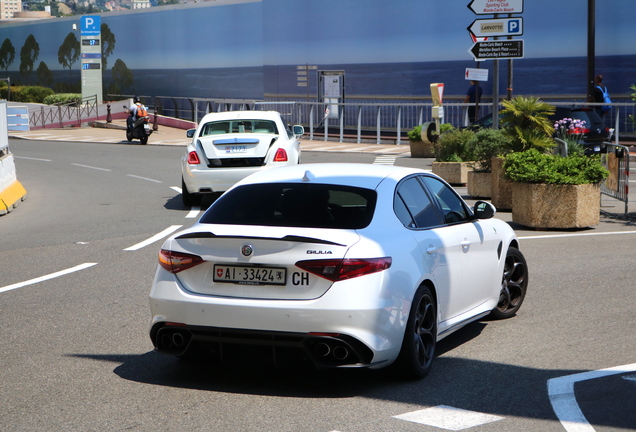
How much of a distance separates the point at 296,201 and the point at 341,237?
2.09 feet

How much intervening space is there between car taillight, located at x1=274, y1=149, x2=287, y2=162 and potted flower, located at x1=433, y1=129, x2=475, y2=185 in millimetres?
4456

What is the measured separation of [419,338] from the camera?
570 cm

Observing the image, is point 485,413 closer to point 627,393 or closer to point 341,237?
point 627,393

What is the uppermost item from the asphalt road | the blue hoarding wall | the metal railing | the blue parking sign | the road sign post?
the blue parking sign

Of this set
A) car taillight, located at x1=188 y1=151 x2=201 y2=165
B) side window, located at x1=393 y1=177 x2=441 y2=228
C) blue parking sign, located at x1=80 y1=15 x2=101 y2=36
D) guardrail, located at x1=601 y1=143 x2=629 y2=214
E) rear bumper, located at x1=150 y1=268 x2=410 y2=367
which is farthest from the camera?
blue parking sign, located at x1=80 y1=15 x2=101 y2=36

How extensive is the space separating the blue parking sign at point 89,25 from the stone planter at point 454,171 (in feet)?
105

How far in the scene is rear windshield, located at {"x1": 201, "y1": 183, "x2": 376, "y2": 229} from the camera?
18.5 feet

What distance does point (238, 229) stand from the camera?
552cm

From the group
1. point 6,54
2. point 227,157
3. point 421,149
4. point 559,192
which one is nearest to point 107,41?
point 6,54

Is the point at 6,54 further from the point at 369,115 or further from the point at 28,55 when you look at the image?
the point at 369,115

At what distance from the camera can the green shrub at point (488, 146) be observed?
1578cm

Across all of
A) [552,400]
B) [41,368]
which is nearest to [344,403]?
[552,400]

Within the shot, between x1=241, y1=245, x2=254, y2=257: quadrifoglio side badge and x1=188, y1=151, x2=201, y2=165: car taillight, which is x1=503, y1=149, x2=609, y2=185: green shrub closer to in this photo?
x1=188, y1=151, x2=201, y2=165: car taillight

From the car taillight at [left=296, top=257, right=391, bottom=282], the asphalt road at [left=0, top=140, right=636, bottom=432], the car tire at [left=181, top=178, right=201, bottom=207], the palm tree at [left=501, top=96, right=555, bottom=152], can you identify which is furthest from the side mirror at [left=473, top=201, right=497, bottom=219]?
the car tire at [left=181, top=178, right=201, bottom=207]
